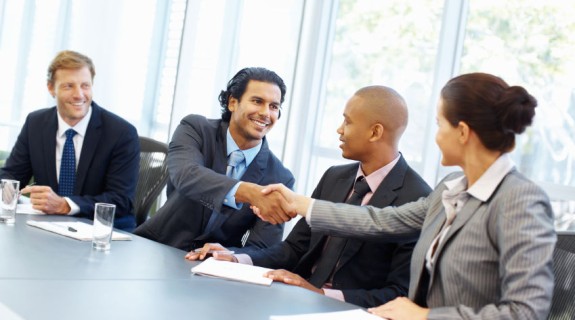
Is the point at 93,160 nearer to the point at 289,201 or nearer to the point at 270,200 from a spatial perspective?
the point at 270,200

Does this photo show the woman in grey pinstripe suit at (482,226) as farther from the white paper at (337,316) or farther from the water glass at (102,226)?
the water glass at (102,226)

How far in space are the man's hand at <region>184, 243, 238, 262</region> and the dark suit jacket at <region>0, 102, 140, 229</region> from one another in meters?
1.08

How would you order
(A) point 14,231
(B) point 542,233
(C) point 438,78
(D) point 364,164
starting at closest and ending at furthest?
1. (B) point 542,233
2. (A) point 14,231
3. (D) point 364,164
4. (C) point 438,78

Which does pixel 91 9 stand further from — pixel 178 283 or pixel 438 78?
pixel 178 283

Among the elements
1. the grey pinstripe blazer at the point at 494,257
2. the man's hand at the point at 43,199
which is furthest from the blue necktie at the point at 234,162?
the grey pinstripe blazer at the point at 494,257

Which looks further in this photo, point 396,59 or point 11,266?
point 396,59

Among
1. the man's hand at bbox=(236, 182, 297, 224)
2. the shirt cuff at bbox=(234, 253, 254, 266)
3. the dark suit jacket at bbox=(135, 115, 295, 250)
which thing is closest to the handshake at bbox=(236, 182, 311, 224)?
the man's hand at bbox=(236, 182, 297, 224)

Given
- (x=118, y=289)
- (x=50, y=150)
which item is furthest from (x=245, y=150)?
(x=118, y=289)

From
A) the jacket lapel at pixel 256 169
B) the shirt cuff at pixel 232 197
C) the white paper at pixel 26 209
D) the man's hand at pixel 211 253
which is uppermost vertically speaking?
the jacket lapel at pixel 256 169

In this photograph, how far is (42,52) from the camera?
6508mm

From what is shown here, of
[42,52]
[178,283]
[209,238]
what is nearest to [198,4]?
[42,52]

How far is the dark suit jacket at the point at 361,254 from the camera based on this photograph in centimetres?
243

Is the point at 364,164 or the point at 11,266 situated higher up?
the point at 364,164

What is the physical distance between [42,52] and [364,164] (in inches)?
184
